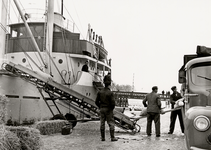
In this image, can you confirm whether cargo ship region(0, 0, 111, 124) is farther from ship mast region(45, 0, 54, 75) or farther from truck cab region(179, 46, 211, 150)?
truck cab region(179, 46, 211, 150)

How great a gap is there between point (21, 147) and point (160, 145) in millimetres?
4256

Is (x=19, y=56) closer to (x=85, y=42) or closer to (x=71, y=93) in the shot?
(x=85, y=42)

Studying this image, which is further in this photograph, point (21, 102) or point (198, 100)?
point (21, 102)

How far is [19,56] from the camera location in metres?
18.8

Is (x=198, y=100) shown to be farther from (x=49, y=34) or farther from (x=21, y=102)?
(x=49, y=34)

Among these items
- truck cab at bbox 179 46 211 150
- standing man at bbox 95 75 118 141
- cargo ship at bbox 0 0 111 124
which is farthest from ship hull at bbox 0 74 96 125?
truck cab at bbox 179 46 211 150

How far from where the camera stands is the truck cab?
4246 millimetres

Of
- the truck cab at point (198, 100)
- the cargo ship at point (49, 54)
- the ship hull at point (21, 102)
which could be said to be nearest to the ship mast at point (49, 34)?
the cargo ship at point (49, 54)

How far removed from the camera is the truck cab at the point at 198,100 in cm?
425

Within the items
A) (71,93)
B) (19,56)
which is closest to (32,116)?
(71,93)

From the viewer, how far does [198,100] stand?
6.50 metres

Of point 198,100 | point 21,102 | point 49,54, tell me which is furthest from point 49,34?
point 198,100

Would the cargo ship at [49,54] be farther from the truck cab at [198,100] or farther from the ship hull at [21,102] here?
the truck cab at [198,100]

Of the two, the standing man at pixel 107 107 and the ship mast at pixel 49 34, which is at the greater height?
the ship mast at pixel 49 34
